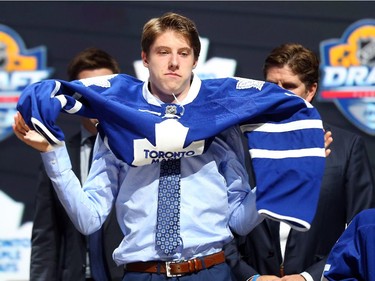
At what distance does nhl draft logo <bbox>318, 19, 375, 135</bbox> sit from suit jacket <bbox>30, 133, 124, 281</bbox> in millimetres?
1368

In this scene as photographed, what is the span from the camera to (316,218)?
372 cm

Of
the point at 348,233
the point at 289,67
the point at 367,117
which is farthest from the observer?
the point at 367,117

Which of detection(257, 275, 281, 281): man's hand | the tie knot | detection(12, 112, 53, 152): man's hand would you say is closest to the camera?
detection(12, 112, 53, 152): man's hand

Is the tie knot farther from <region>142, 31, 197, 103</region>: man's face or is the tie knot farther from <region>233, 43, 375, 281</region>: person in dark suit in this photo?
<region>142, 31, 197, 103</region>: man's face

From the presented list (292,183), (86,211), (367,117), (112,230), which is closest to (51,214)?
(112,230)

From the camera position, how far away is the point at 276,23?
4828mm

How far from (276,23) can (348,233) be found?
1.97 metres

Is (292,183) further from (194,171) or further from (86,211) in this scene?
(86,211)

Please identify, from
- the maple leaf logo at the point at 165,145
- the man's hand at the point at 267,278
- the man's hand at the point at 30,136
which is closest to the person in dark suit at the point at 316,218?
the man's hand at the point at 267,278

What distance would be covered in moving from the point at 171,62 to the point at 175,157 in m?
0.29

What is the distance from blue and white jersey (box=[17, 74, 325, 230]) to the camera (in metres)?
3.10

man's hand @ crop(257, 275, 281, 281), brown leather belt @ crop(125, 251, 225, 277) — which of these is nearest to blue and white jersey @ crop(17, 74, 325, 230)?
brown leather belt @ crop(125, 251, 225, 277)

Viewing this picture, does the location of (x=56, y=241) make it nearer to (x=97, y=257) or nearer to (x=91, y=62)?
(x=97, y=257)

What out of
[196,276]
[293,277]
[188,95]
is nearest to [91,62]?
[188,95]
